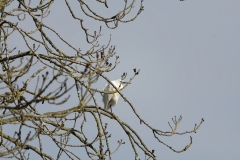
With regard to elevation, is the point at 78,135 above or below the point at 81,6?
below

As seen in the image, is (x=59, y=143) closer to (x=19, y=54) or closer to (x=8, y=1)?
(x=19, y=54)

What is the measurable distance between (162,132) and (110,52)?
108cm

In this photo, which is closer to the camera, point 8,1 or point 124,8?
point 8,1

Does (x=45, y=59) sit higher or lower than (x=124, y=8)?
lower

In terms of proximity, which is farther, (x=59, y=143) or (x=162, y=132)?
(x=162, y=132)

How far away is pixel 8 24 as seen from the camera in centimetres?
730

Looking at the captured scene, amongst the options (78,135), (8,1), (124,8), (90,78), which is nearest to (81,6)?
(124,8)

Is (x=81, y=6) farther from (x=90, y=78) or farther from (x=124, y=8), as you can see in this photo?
(x=90, y=78)

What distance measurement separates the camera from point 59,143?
714cm

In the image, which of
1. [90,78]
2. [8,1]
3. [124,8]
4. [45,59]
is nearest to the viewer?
[90,78]

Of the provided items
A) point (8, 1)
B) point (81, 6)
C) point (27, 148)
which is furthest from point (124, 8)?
point (27, 148)

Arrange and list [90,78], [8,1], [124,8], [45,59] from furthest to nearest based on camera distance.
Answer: [124,8]
[8,1]
[45,59]
[90,78]

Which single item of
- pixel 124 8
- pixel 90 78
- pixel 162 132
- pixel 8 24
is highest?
pixel 124 8

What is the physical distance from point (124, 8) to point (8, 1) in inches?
52.0
